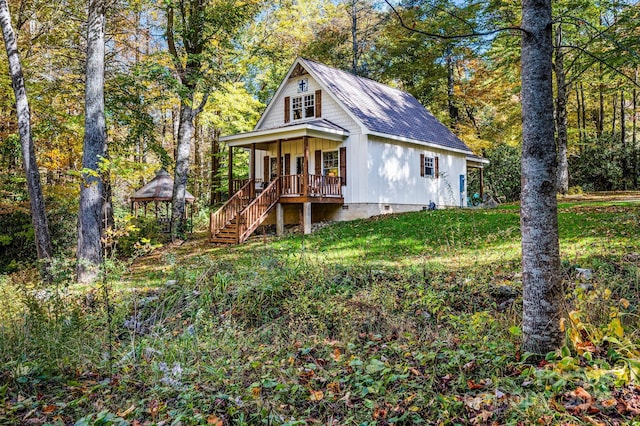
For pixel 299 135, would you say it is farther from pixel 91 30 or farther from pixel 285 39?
pixel 285 39

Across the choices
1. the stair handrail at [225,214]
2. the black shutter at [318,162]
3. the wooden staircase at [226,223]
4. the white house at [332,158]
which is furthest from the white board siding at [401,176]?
the wooden staircase at [226,223]

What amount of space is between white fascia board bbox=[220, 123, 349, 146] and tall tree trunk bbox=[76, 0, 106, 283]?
6190 millimetres

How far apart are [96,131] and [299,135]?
6575mm

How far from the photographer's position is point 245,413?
9.62ft

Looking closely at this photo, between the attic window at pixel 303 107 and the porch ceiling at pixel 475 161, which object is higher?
the attic window at pixel 303 107

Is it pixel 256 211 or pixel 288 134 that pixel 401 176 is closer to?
pixel 288 134

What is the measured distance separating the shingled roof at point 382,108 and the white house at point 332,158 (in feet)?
0.20

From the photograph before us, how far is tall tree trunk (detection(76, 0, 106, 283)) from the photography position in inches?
326

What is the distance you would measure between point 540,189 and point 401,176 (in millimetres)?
13352

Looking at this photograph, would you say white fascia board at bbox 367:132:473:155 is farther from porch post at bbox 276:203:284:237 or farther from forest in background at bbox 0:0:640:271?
porch post at bbox 276:203:284:237

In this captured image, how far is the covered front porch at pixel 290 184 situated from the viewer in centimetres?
1307

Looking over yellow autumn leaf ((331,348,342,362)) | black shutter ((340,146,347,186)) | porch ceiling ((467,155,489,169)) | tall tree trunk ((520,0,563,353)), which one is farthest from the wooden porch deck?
tall tree trunk ((520,0,563,353))

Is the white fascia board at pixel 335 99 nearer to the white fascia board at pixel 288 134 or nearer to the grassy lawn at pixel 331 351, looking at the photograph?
the white fascia board at pixel 288 134

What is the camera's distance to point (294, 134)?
45.3 feet
